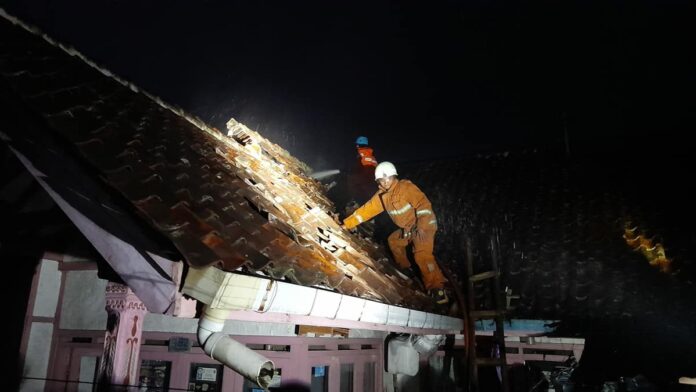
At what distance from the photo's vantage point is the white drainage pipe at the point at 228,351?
3.03 m

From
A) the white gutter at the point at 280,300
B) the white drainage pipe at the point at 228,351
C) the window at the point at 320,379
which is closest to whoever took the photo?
the white gutter at the point at 280,300

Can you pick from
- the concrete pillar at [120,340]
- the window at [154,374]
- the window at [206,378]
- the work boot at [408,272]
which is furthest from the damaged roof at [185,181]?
the window at [154,374]

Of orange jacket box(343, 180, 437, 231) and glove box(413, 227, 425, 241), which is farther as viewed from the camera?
orange jacket box(343, 180, 437, 231)

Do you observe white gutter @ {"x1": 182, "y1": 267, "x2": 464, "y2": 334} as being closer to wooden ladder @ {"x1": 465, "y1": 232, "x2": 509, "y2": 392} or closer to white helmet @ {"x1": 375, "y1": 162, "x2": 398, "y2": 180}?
wooden ladder @ {"x1": 465, "y1": 232, "x2": 509, "y2": 392}

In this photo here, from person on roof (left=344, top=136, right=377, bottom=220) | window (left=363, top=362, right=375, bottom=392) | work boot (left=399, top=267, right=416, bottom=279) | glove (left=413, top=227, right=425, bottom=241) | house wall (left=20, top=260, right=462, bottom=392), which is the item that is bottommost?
window (left=363, top=362, right=375, bottom=392)

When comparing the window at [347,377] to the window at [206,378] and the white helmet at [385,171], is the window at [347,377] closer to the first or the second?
the window at [206,378]

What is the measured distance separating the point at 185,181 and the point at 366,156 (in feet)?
26.8

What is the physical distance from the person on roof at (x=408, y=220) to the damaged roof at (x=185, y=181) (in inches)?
29.3

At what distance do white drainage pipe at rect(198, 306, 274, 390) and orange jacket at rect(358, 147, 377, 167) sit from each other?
8.99m

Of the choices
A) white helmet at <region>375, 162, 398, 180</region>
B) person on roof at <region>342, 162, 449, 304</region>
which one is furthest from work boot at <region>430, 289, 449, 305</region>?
white helmet at <region>375, 162, 398, 180</region>

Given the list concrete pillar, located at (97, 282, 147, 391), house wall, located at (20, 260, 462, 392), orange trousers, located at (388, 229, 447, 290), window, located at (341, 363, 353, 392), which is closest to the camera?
concrete pillar, located at (97, 282, 147, 391)

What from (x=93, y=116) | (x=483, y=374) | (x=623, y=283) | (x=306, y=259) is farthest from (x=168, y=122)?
(x=623, y=283)

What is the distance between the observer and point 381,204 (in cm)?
828

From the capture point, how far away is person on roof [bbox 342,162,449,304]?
25.1ft
